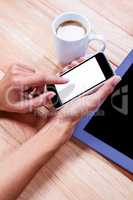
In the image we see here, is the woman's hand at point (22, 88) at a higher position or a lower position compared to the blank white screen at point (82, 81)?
lower

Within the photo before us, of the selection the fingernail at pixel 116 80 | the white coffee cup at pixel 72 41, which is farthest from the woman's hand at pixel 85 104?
the white coffee cup at pixel 72 41

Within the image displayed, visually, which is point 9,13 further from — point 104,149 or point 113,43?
point 104,149

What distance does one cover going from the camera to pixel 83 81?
0.70 metres

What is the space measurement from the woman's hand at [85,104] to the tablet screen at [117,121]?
24 mm

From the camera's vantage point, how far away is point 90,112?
0.72 meters

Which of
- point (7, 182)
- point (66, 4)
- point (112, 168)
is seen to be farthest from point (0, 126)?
point (66, 4)

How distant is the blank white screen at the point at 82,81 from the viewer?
2.29 feet

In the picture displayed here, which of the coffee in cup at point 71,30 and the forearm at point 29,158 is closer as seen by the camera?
the forearm at point 29,158

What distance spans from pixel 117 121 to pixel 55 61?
224mm

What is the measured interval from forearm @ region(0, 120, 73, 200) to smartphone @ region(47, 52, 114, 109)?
2.2 inches

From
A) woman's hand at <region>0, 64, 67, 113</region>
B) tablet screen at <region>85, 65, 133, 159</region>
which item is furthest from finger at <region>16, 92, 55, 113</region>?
tablet screen at <region>85, 65, 133, 159</region>

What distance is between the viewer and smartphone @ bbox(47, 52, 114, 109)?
2.27ft

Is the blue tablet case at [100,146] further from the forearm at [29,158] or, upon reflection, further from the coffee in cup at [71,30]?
the coffee in cup at [71,30]

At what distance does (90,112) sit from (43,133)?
0.11m
